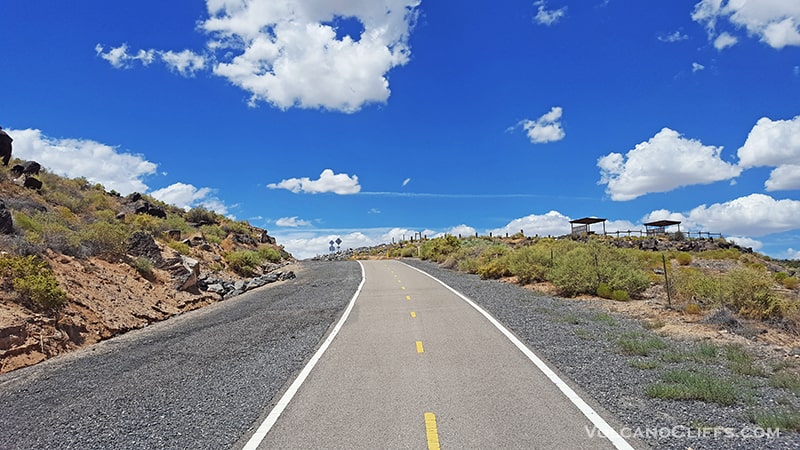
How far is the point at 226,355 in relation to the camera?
35.6 ft

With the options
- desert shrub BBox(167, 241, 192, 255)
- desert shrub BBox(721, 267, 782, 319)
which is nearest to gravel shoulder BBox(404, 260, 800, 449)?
desert shrub BBox(721, 267, 782, 319)

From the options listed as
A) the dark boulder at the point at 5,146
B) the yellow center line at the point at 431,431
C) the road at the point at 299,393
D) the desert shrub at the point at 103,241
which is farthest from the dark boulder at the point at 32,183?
the yellow center line at the point at 431,431

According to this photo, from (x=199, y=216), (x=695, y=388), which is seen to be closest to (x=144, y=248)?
(x=695, y=388)

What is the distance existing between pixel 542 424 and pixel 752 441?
2051 millimetres

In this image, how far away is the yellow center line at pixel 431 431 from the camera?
18.1 ft

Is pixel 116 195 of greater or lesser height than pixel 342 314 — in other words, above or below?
above

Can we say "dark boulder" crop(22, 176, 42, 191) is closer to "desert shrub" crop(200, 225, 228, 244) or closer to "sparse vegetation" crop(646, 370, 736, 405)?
"desert shrub" crop(200, 225, 228, 244)

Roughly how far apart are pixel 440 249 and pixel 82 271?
1549 inches

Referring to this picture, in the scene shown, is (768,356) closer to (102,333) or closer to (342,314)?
(342,314)

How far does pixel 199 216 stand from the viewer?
4688 centimetres

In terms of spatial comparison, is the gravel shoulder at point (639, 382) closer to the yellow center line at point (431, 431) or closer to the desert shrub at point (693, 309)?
the desert shrub at point (693, 309)

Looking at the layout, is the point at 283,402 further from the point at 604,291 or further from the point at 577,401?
the point at 604,291

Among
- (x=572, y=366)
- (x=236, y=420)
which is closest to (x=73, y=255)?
(x=236, y=420)

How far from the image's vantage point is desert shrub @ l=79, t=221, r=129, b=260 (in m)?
19.7
